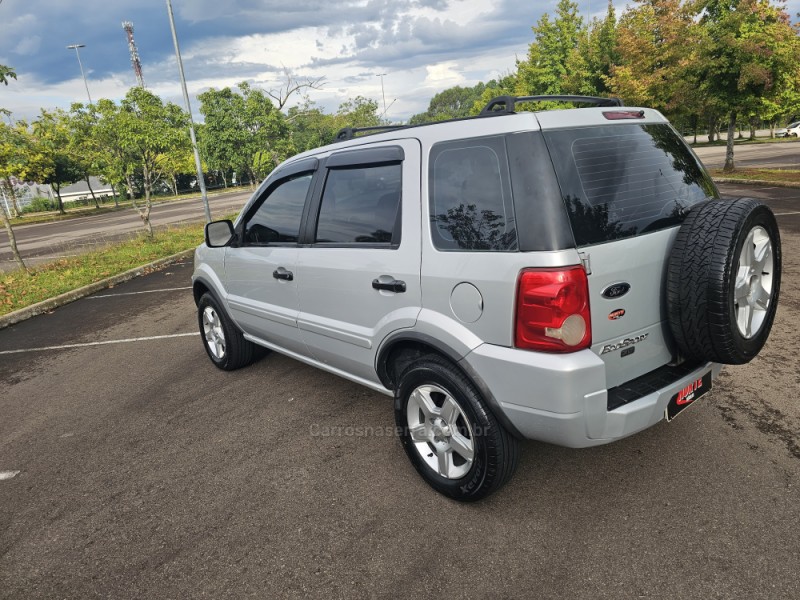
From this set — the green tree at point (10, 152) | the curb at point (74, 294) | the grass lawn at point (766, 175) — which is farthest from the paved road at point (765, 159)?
the green tree at point (10, 152)

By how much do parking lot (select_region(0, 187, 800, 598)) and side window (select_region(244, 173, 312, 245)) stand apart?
1.30 meters

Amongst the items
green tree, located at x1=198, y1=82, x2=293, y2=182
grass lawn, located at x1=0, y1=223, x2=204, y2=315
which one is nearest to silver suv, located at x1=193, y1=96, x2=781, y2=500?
grass lawn, located at x1=0, y1=223, x2=204, y2=315

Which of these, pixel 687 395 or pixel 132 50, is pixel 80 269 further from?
pixel 132 50

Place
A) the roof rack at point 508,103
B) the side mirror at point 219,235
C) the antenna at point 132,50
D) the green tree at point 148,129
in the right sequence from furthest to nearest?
the antenna at point 132,50
the green tree at point 148,129
the side mirror at point 219,235
the roof rack at point 508,103

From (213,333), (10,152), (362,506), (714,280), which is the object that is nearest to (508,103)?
(714,280)

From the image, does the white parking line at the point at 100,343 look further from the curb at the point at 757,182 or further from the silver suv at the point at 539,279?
the curb at the point at 757,182

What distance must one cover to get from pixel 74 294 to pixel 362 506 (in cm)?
863

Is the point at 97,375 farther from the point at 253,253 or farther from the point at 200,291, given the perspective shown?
the point at 253,253

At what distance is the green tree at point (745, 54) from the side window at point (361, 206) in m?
15.7

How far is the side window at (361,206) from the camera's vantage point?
9.27 feet

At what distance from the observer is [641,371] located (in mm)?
2488

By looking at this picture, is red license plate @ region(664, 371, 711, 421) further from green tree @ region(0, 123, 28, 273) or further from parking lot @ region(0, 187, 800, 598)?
green tree @ region(0, 123, 28, 273)

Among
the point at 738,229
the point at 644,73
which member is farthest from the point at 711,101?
the point at 738,229

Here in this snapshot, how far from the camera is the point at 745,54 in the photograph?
14.5m
